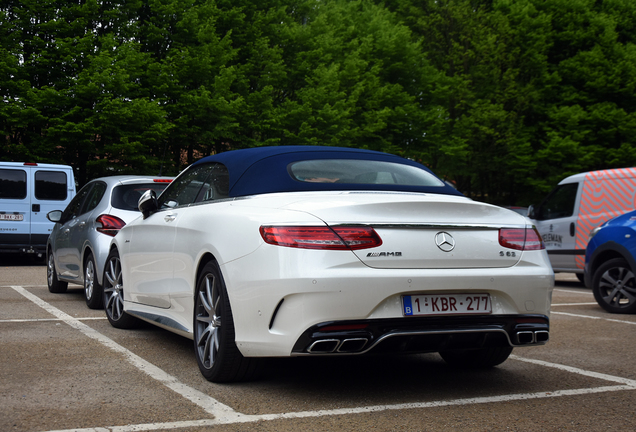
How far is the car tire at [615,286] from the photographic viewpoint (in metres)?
9.36

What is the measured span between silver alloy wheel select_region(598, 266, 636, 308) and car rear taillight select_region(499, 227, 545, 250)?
17.0ft

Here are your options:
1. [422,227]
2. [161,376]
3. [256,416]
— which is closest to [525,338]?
[422,227]

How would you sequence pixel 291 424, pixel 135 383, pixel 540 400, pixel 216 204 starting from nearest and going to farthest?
pixel 291 424 < pixel 540 400 < pixel 135 383 < pixel 216 204

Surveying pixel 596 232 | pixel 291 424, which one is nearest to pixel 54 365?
pixel 291 424

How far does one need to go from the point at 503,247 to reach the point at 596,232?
5970 millimetres

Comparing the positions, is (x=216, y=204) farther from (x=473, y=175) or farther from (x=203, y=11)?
(x=473, y=175)

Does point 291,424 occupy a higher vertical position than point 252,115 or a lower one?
lower

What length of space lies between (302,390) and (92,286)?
470 cm

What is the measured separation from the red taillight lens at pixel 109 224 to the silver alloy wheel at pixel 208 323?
3763mm

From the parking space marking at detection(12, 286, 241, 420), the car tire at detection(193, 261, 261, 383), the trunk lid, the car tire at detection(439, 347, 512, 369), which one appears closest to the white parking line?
the parking space marking at detection(12, 286, 241, 420)

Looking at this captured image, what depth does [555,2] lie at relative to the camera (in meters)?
36.7

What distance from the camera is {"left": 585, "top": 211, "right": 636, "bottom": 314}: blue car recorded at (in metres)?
9.30

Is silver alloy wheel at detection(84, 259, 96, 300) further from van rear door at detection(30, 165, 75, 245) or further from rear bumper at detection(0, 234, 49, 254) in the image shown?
van rear door at detection(30, 165, 75, 245)

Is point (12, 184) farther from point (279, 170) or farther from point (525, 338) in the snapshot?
point (525, 338)
